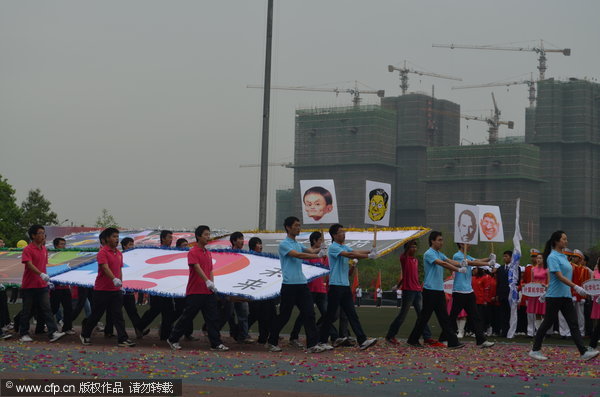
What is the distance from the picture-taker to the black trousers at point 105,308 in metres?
16.1

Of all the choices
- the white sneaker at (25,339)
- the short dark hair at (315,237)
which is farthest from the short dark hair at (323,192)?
the white sneaker at (25,339)

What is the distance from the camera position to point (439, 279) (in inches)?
660

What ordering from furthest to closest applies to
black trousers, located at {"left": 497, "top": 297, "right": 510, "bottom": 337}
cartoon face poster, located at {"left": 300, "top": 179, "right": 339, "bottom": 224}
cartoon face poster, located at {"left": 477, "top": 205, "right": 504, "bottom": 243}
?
1. black trousers, located at {"left": 497, "top": 297, "right": 510, "bottom": 337}
2. cartoon face poster, located at {"left": 477, "top": 205, "right": 504, "bottom": 243}
3. cartoon face poster, located at {"left": 300, "top": 179, "right": 339, "bottom": 224}

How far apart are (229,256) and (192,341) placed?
165 cm

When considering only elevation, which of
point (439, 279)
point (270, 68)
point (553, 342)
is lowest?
point (553, 342)

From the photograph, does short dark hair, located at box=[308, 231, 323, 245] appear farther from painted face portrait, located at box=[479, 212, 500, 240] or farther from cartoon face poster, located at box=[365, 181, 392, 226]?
painted face portrait, located at box=[479, 212, 500, 240]

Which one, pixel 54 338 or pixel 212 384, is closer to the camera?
pixel 212 384

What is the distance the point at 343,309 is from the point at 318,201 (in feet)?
19.1

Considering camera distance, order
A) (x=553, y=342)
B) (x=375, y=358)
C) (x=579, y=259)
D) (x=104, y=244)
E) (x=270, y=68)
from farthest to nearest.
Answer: (x=270, y=68) < (x=579, y=259) < (x=553, y=342) < (x=104, y=244) < (x=375, y=358)

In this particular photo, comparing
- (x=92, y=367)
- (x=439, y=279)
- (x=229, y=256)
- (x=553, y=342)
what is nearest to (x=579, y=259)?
(x=553, y=342)

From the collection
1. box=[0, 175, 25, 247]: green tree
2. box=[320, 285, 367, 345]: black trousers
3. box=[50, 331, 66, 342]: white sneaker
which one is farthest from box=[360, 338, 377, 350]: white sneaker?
box=[0, 175, 25, 247]: green tree

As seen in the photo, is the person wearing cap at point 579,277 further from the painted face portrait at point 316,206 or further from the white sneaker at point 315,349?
the white sneaker at point 315,349

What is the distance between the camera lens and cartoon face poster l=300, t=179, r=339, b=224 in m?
20.8

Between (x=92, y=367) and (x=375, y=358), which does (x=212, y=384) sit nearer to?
(x=92, y=367)
